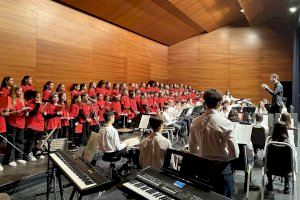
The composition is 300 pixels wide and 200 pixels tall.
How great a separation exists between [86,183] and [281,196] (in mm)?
3180

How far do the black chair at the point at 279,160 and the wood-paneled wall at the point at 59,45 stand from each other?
5.98 m

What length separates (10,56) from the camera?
7191 mm

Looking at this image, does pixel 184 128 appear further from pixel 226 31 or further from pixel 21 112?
pixel 226 31

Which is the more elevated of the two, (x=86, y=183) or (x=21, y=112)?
(x=21, y=112)

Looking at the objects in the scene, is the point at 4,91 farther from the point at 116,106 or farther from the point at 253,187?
the point at 253,187

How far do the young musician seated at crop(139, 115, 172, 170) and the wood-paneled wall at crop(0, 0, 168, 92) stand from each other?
5128 mm

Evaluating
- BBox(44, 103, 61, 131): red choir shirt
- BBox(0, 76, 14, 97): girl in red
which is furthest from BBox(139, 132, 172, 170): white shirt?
BBox(0, 76, 14, 97): girl in red

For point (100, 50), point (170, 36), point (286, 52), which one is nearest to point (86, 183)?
point (100, 50)

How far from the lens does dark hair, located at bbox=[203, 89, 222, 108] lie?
108 inches

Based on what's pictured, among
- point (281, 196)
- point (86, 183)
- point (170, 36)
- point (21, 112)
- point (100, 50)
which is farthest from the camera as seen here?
point (170, 36)

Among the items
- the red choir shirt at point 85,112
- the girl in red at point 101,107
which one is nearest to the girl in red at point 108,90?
the girl in red at point 101,107

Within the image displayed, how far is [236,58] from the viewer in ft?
52.7

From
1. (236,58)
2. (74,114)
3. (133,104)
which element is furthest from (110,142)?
(236,58)

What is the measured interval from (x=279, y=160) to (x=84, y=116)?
4677 mm
